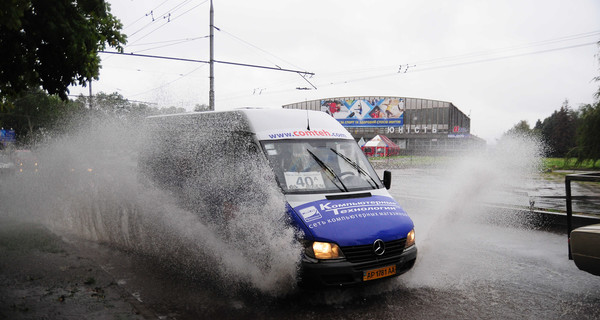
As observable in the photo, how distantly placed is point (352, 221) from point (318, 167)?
3.65 ft

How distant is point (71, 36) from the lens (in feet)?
16.9

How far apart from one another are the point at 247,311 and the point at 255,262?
0.55 m

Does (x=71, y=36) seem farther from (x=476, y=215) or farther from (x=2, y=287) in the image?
(x=476, y=215)

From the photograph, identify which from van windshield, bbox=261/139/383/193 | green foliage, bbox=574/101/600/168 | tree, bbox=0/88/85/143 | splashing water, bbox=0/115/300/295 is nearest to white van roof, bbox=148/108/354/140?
van windshield, bbox=261/139/383/193

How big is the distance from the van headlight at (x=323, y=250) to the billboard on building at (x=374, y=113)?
265 ft

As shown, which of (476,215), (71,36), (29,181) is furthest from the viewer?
(29,181)

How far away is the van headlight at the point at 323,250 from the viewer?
14.5 ft

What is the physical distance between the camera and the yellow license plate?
4495 mm

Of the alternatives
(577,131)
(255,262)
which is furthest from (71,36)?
(577,131)

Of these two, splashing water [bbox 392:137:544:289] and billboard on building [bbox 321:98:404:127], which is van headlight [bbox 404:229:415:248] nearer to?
splashing water [bbox 392:137:544:289]

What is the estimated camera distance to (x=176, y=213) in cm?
654

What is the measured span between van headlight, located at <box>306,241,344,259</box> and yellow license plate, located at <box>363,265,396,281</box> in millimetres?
398

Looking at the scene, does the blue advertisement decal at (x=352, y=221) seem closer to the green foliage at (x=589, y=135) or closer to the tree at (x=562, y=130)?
the green foliage at (x=589, y=135)

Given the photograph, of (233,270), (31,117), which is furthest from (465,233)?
(31,117)
